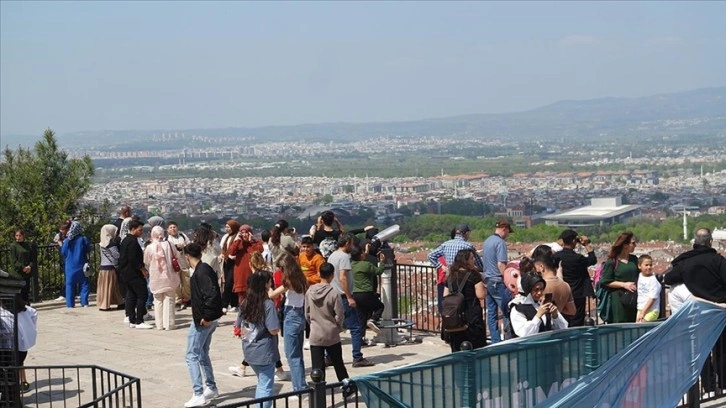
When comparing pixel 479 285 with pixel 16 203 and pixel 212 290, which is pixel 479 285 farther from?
pixel 16 203

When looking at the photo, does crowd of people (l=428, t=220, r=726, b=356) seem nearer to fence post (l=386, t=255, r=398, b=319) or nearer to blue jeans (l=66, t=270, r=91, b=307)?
fence post (l=386, t=255, r=398, b=319)

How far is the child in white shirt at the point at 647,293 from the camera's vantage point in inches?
461

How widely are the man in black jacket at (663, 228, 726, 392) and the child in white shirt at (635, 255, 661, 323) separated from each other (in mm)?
959

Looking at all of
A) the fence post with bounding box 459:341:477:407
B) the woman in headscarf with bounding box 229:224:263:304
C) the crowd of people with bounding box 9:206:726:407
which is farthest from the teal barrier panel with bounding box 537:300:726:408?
the woman in headscarf with bounding box 229:224:263:304

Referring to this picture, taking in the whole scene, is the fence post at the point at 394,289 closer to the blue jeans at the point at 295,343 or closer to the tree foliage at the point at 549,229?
the blue jeans at the point at 295,343

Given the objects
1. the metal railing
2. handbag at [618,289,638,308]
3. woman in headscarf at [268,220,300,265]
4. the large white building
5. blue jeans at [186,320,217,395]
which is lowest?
the large white building

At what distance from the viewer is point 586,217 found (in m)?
77.5

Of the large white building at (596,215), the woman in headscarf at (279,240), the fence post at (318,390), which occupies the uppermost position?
the woman in headscarf at (279,240)

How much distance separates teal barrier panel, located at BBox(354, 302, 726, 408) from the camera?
7.52m

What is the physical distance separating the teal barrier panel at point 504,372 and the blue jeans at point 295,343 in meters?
3.04

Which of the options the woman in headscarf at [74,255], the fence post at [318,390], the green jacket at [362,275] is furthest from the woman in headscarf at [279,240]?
the fence post at [318,390]

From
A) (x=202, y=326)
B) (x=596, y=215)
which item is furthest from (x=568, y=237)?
(x=596, y=215)

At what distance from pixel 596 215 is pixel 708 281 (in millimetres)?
71437

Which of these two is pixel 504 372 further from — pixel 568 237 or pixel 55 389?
pixel 55 389
